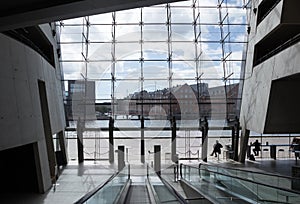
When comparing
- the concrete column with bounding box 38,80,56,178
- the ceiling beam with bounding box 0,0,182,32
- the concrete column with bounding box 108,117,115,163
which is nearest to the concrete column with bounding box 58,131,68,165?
the concrete column with bounding box 108,117,115,163

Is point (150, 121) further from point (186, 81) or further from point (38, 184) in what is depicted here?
point (38, 184)

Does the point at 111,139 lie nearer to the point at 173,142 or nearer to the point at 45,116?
the point at 173,142

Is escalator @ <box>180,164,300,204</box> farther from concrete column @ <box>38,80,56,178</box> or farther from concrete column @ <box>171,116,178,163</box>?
concrete column @ <box>171,116,178,163</box>

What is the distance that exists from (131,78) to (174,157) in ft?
11.9

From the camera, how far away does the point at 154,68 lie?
13.6 metres

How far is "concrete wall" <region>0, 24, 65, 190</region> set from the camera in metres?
5.36

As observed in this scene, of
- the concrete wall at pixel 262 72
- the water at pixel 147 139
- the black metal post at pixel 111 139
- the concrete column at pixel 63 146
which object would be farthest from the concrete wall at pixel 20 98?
the water at pixel 147 139

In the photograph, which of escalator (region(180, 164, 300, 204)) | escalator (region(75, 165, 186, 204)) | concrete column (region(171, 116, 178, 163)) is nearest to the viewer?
escalator (region(75, 165, 186, 204))

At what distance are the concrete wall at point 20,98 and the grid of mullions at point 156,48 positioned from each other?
17.4ft

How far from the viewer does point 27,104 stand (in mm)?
6582

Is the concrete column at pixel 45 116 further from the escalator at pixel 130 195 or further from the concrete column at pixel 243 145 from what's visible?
the concrete column at pixel 243 145

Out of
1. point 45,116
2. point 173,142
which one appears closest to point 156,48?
point 173,142

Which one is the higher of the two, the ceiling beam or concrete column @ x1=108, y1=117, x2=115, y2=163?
the ceiling beam

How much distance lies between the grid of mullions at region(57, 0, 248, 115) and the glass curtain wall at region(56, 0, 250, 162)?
1.5 inches
